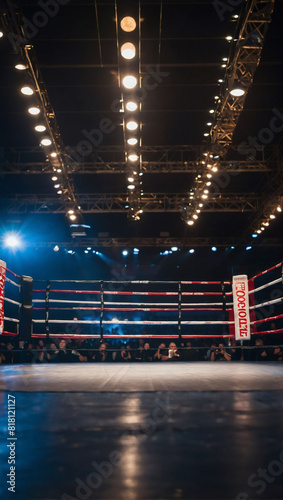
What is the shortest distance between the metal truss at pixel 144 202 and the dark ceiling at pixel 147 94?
0.07m

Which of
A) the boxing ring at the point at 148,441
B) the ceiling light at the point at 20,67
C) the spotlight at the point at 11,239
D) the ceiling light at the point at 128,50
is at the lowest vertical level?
the boxing ring at the point at 148,441

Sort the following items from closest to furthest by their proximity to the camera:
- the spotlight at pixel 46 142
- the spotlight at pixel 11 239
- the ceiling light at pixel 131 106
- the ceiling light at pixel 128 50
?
the ceiling light at pixel 128 50 < the ceiling light at pixel 131 106 < the spotlight at pixel 46 142 < the spotlight at pixel 11 239

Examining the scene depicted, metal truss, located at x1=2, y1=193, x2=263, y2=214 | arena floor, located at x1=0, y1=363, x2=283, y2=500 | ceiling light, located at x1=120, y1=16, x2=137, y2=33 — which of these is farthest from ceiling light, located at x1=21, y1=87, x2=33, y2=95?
arena floor, located at x1=0, y1=363, x2=283, y2=500

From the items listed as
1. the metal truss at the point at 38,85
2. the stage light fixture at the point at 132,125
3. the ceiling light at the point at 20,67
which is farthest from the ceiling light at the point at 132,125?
the ceiling light at the point at 20,67

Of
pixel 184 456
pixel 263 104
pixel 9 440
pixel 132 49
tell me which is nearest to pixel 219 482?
pixel 184 456

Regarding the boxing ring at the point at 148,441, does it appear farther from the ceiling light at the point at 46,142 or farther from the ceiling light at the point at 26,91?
the ceiling light at the point at 46,142

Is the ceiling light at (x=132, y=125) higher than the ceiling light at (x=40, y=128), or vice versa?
the ceiling light at (x=40, y=128)

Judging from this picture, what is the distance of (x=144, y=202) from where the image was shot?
453 inches

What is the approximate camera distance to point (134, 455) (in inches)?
43.6

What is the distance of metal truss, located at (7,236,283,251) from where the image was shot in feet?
Result: 45.4

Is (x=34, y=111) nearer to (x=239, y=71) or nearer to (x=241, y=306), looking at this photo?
(x=239, y=71)

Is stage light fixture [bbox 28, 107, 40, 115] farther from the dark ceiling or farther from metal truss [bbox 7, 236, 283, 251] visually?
metal truss [bbox 7, 236, 283, 251]

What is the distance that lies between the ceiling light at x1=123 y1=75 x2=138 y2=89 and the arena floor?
5413 mm

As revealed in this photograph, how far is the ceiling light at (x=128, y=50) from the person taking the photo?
18.4 ft
